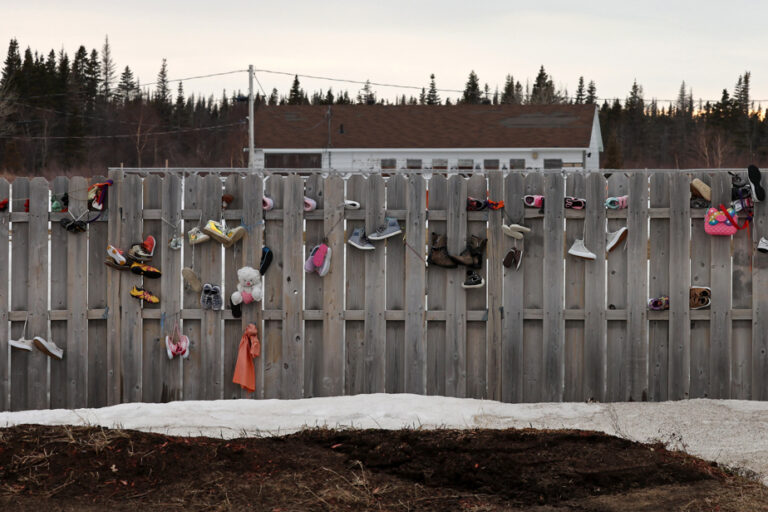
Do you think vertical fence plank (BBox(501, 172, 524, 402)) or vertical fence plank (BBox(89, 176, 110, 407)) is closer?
vertical fence plank (BBox(501, 172, 524, 402))

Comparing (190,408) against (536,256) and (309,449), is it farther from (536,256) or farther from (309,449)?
(536,256)

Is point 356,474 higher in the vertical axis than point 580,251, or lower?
lower

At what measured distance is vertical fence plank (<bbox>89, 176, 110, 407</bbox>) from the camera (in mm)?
7707

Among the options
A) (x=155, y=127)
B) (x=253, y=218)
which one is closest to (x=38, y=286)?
(x=253, y=218)

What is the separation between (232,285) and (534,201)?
2667mm

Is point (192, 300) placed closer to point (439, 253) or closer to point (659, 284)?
point (439, 253)

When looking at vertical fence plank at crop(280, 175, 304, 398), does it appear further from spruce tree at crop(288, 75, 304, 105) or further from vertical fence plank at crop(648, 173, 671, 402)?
spruce tree at crop(288, 75, 304, 105)

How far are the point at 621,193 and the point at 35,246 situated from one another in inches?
199

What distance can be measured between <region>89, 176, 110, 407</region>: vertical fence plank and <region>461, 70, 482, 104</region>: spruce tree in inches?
3129

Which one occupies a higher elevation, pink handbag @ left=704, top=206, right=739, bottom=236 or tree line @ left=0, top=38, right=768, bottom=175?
tree line @ left=0, top=38, right=768, bottom=175

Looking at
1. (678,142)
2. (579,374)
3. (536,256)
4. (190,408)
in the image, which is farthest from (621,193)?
(678,142)

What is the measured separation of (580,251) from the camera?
7508 millimetres

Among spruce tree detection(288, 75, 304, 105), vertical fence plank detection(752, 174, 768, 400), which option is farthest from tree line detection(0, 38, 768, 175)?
vertical fence plank detection(752, 174, 768, 400)

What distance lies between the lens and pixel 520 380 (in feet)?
25.2
